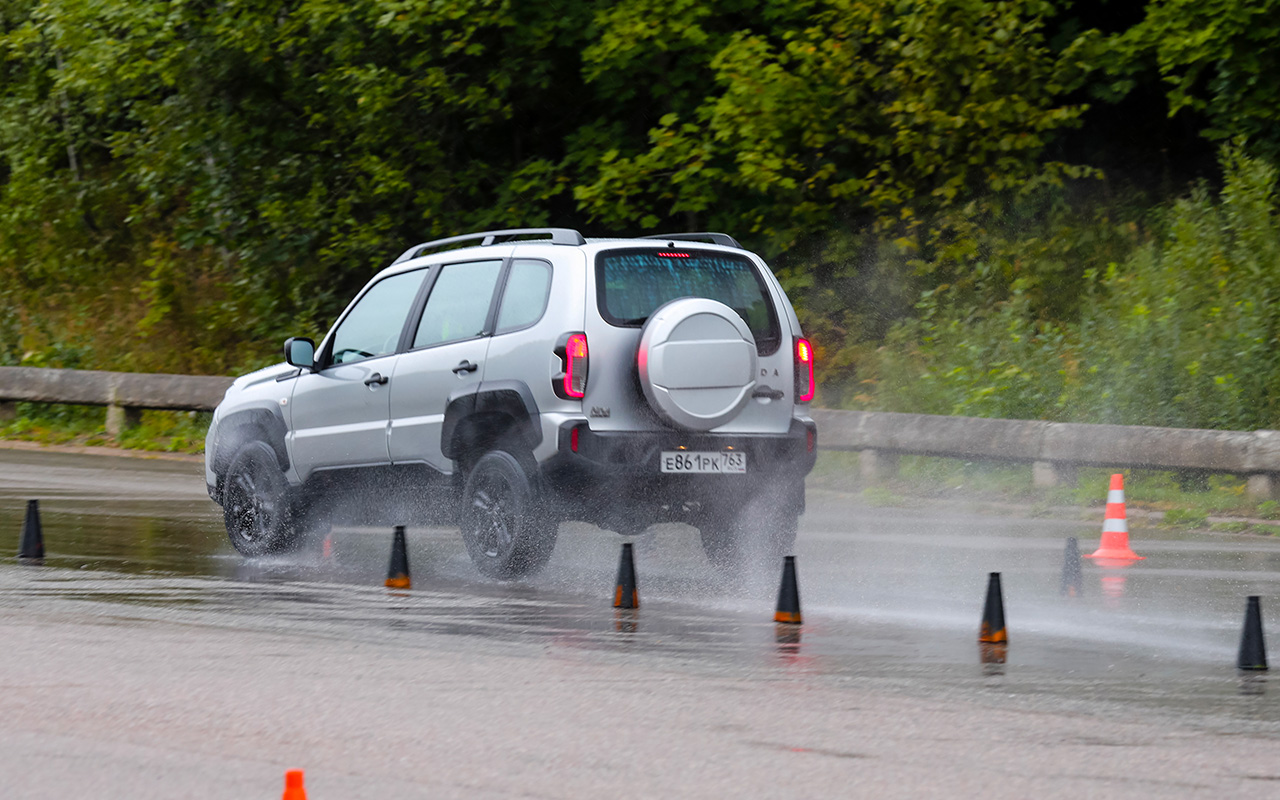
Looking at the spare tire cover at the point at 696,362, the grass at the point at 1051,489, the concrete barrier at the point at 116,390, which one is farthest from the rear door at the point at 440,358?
the concrete barrier at the point at 116,390

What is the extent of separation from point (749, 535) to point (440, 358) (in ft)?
7.13

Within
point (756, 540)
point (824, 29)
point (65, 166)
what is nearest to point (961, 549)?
point (756, 540)

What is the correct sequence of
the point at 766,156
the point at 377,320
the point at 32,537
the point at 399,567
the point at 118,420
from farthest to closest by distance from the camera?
the point at 118,420 < the point at 766,156 < the point at 377,320 < the point at 32,537 < the point at 399,567

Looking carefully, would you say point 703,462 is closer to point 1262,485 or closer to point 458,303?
point 458,303

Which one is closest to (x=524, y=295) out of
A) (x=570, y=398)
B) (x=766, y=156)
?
(x=570, y=398)

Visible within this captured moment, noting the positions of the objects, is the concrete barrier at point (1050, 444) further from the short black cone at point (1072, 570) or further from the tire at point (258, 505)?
the tire at point (258, 505)

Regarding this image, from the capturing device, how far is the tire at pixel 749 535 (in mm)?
10914

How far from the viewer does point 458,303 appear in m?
11.1

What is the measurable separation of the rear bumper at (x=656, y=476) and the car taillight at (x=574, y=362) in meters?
0.21

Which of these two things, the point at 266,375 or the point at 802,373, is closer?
the point at 802,373

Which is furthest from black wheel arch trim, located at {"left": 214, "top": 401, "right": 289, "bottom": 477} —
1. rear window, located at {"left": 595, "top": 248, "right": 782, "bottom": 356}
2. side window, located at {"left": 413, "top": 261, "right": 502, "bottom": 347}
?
rear window, located at {"left": 595, "top": 248, "right": 782, "bottom": 356}

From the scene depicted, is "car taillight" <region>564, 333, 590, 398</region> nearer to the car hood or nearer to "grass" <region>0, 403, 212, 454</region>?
the car hood

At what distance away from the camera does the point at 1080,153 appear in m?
25.8

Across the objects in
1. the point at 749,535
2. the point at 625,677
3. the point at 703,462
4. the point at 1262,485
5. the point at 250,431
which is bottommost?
the point at 625,677
